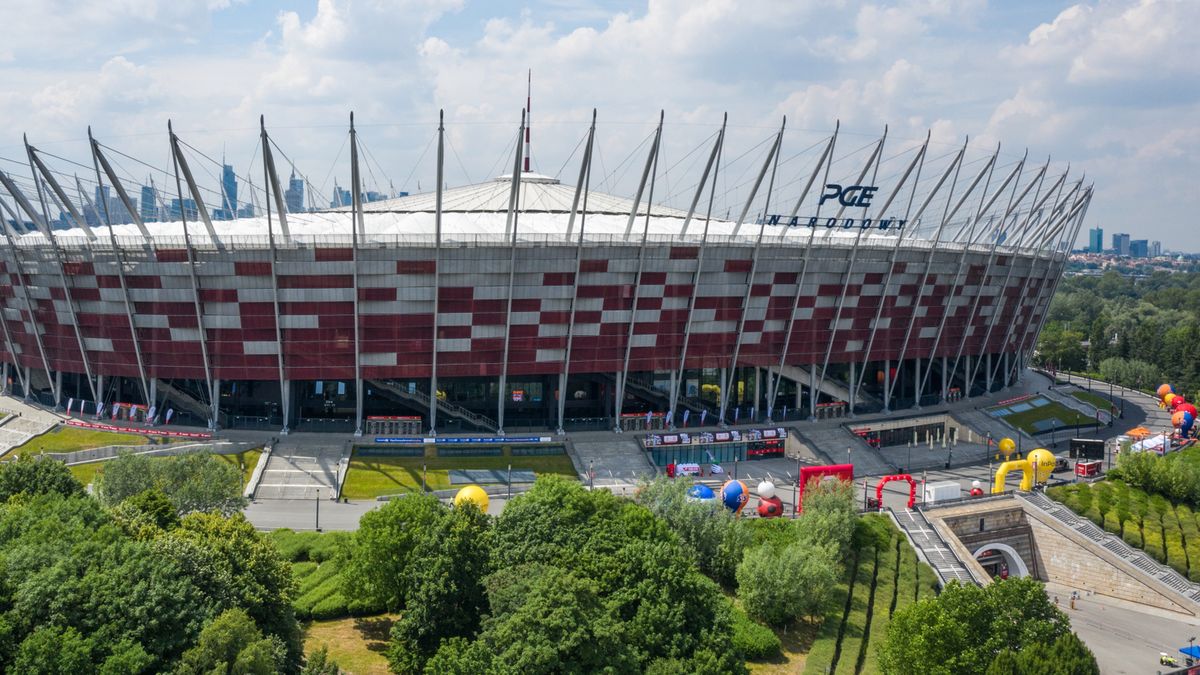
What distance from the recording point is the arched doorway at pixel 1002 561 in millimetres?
76375

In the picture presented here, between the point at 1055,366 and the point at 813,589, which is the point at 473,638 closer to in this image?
the point at 813,589

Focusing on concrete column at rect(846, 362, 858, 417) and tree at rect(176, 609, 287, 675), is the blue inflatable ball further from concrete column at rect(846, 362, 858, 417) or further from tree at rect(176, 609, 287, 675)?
tree at rect(176, 609, 287, 675)

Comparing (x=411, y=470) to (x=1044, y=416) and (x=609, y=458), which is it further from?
(x=1044, y=416)

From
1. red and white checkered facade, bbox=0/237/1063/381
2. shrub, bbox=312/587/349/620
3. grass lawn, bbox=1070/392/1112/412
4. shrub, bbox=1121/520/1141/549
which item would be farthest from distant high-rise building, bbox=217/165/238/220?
grass lawn, bbox=1070/392/1112/412

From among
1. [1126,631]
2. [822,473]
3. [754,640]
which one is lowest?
[1126,631]

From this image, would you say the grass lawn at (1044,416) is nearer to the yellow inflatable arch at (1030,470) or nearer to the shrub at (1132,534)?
the yellow inflatable arch at (1030,470)

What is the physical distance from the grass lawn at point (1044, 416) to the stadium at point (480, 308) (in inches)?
517

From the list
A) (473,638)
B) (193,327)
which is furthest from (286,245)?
(473,638)

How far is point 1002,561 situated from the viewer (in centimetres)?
7750

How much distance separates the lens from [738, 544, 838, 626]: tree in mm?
54031

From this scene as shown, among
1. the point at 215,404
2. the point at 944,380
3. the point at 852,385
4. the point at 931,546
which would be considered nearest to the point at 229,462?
the point at 215,404

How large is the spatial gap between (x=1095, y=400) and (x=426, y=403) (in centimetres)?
8759

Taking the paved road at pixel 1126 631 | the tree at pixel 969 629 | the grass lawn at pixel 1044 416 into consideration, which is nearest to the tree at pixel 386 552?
the tree at pixel 969 629

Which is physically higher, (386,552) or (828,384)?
(386,552)
